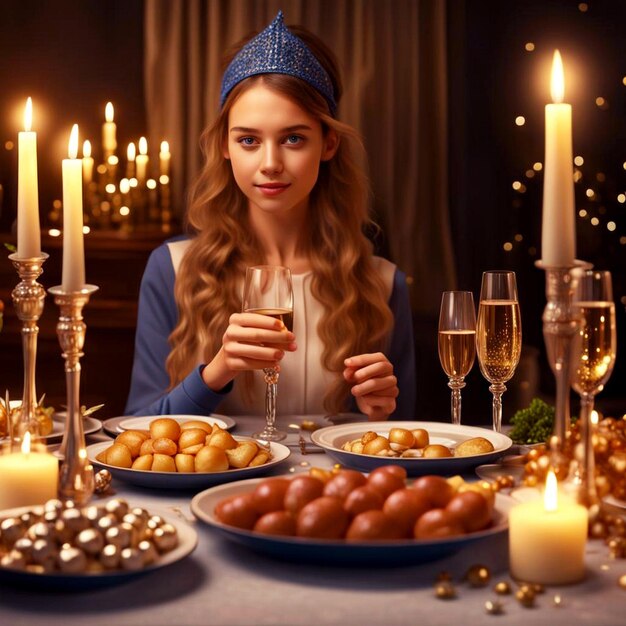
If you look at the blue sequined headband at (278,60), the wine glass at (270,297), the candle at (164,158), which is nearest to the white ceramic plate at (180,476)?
the wine glass at (270,297)

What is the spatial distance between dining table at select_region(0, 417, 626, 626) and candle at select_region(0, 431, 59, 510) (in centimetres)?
21

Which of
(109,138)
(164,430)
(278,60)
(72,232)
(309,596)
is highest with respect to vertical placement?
(109,138)

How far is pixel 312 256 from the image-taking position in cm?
257

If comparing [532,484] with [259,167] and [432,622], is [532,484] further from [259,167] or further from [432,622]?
[259,167]

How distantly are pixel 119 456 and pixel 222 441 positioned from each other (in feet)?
0.48

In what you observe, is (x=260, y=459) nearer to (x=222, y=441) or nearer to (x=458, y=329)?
(x=222, y=441)

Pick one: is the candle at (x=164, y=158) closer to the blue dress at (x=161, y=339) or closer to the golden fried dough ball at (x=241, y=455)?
the blue dress at (x=161, y=339)

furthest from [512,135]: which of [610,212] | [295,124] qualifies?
[295,124]

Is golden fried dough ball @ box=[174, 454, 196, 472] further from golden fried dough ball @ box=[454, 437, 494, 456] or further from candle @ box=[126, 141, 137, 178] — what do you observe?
candle @ box=[126, 141, 137, 178]

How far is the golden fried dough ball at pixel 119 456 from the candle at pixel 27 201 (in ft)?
0.98

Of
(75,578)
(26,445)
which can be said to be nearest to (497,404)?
(26,445)

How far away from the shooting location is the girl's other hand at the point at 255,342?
5.94 ft

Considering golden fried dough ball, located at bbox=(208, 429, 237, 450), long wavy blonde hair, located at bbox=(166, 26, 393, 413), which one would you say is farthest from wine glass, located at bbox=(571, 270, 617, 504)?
long wavy blonde hair, located at bbox=(166, 26, 393, 413)

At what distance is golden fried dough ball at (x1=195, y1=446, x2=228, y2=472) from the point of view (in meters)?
1.39
